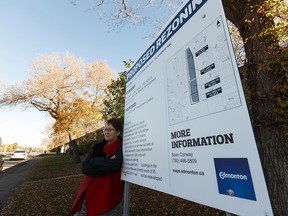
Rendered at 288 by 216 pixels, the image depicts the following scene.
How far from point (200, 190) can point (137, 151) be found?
121 cm

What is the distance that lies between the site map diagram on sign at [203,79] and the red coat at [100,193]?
1.38 meters

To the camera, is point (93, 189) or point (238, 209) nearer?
point (238, 209)

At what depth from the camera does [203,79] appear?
1569 mm

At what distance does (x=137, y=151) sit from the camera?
2.61 m

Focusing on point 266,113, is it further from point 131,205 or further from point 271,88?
point 131,205

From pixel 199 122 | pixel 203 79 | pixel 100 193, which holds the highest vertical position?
pixel 203 79

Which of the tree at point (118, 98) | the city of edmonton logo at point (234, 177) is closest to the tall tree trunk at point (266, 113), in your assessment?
the city of edmonton logo at point (234, 177)

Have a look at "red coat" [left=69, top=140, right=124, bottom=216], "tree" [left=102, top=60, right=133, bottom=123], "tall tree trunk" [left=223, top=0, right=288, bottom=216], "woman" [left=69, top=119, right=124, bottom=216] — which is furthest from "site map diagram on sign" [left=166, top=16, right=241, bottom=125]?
"tree" [left=102, top=60, right=133, bottom=123]

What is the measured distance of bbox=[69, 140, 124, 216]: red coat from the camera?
8.93 ft

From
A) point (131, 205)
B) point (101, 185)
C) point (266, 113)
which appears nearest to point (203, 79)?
point (101, 185)

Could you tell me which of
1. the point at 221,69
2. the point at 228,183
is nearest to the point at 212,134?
the point at 228,183

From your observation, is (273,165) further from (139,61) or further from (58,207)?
(58,207)

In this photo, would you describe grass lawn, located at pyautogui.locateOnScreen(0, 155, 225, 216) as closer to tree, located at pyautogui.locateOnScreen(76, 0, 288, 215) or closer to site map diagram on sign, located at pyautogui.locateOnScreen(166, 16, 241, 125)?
tree, located at pyautogui.locateOnScreen(76, 0, 288, 215)

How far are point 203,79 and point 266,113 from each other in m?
2.49
